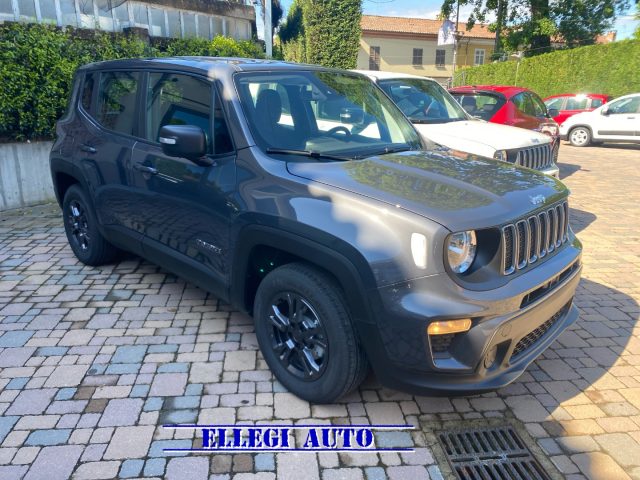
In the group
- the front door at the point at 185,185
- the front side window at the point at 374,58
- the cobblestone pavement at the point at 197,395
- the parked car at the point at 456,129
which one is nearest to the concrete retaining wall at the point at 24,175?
the cobblestone pavement at the point at 197,395

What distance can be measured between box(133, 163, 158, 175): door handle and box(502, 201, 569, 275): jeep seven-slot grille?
8.12 ft

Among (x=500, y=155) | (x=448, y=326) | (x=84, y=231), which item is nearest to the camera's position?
(x=448, y=326)

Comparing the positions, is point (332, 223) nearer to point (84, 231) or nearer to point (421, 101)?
point (84, 231)

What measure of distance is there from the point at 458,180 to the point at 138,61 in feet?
9.14

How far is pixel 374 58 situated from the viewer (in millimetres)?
47938

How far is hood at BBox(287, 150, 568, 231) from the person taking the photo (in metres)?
2.52

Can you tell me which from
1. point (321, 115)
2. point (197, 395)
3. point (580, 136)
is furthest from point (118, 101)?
point (580, 136)

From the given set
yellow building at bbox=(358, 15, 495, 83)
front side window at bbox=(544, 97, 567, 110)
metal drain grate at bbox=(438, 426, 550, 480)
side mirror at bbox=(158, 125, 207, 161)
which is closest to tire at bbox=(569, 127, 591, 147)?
front side window at bbox=(544, 97, 567, 110)

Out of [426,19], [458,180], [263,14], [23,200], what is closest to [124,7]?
[23,200]

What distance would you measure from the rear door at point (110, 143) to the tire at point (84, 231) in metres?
0.26

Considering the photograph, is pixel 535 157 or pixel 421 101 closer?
pixel 535 157

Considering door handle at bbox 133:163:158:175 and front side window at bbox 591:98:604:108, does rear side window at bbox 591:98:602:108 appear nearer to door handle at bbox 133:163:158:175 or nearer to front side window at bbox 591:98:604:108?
front side window at bbox 591:98:604:108

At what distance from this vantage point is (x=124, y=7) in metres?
9.43

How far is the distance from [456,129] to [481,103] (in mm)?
3406
